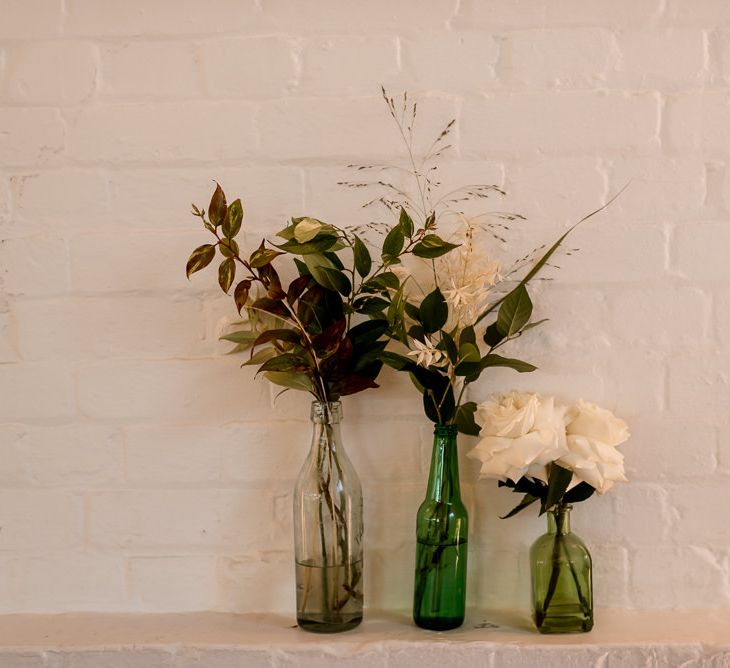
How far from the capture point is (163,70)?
113 centimetres

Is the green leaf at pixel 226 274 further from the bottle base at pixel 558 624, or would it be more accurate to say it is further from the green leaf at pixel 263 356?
the bottle base at pixel 558 624

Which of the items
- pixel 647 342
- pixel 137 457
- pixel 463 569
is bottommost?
pixel 463 569

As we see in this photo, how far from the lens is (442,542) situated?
3.48 feet

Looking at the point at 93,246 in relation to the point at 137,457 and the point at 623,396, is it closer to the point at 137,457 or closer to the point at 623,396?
the point at 137,457

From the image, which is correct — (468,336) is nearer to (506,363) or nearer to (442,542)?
(506,363)

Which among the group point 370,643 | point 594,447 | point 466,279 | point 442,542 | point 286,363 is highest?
point 466,279

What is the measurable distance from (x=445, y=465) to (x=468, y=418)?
0.07 metres

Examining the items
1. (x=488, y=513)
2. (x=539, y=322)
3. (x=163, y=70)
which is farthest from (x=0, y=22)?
(x=488, y=513)

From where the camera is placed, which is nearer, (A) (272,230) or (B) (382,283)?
(B) (382,283)

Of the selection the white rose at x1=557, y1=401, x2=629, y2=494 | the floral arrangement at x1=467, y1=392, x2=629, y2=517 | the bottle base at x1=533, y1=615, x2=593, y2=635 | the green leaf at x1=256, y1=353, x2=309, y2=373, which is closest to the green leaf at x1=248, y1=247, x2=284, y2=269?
the green leaf at x1=256, y1=353, x2=309, y2=373

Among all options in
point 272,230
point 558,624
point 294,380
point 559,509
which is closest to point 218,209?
point 272,230

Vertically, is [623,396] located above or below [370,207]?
below

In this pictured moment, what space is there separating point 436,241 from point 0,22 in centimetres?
67

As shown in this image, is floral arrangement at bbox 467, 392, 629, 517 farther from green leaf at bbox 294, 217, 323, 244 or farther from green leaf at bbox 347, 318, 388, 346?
green leaf at bbox 294, 217, 323, 244
